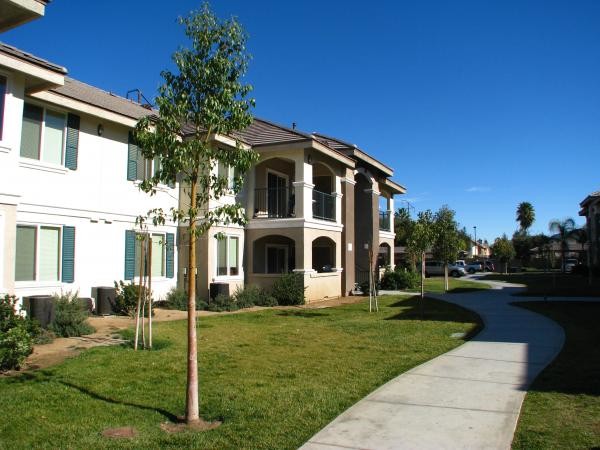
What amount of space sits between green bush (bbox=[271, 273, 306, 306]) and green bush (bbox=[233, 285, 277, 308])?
340mm

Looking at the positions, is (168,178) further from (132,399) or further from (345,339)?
(345,339)

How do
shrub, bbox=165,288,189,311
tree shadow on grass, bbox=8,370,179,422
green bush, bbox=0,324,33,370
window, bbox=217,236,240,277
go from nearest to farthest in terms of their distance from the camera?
1. tree shadow on grass, bbox=8,370,179,422
2. green bush, bbox=0,324,33,370
3. shrub, bbox=165,288,189,311
4. window, bbox=217,236,240,277

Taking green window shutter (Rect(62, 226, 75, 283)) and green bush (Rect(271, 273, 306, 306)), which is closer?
green window shutter (Rect(62, 226, 75, 283))

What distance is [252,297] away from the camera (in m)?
18.5

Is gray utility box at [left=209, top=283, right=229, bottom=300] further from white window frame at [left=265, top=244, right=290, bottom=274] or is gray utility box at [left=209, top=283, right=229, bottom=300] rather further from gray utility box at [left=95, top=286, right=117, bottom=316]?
white window frame at [left=265, top=244, right=290, bottom=274]

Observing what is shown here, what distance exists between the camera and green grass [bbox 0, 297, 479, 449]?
5.44 m

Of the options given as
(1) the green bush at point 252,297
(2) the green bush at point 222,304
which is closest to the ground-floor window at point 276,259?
(1) the green bush at point 252,297

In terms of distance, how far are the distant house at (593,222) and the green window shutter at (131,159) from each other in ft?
135

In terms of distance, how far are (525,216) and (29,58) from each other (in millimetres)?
98473

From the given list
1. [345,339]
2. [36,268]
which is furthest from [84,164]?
[345,339]

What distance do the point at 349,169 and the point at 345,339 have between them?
1372cm

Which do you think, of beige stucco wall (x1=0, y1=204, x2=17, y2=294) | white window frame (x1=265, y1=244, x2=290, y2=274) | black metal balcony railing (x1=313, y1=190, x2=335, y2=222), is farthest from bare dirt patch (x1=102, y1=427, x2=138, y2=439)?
white window frame (x1=265, y1=244, x2=290, y2=274)

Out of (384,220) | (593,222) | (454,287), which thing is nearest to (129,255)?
(384,220)

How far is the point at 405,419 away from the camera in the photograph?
5.75 m
